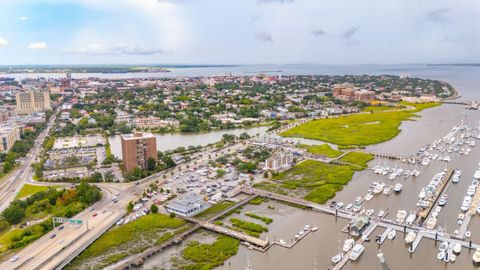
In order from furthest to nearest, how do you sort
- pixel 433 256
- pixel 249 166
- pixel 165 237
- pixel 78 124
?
1. pixel 78 124
2. pixel 249 166
3. pixel 165 237
4. pixel 433 256

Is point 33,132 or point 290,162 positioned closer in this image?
point 290,162

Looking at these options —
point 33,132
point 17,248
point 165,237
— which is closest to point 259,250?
point 165,237

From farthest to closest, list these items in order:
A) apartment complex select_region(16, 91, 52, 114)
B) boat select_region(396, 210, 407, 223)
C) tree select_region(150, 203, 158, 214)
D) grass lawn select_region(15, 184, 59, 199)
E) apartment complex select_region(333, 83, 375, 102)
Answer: apartment complex select_region(333, 83, 375, 102)
apartment complex select_region(16, 91, 52, 114)
grass lawn select_region(15, 184, 59, 199)
tree select_region(150, 203, 158, 214)
boat select_region(396, 210, 407, 223)

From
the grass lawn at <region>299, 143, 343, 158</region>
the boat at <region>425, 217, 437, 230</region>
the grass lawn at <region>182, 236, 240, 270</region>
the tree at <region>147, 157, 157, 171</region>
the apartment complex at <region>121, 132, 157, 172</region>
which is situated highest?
the apartment complex at <region>121, 132, 157, 172</region>

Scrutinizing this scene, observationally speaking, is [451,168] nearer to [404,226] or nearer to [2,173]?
[404,226]

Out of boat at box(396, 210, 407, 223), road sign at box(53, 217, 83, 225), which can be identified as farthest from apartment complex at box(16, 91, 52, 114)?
boat at box(396, 210, 407, 223)

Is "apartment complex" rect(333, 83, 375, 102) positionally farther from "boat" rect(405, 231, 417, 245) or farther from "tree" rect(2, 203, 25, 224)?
"tree" rect(2, 203, 25, 224)

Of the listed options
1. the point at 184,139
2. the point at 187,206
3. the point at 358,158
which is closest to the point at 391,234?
the point at 187,206
